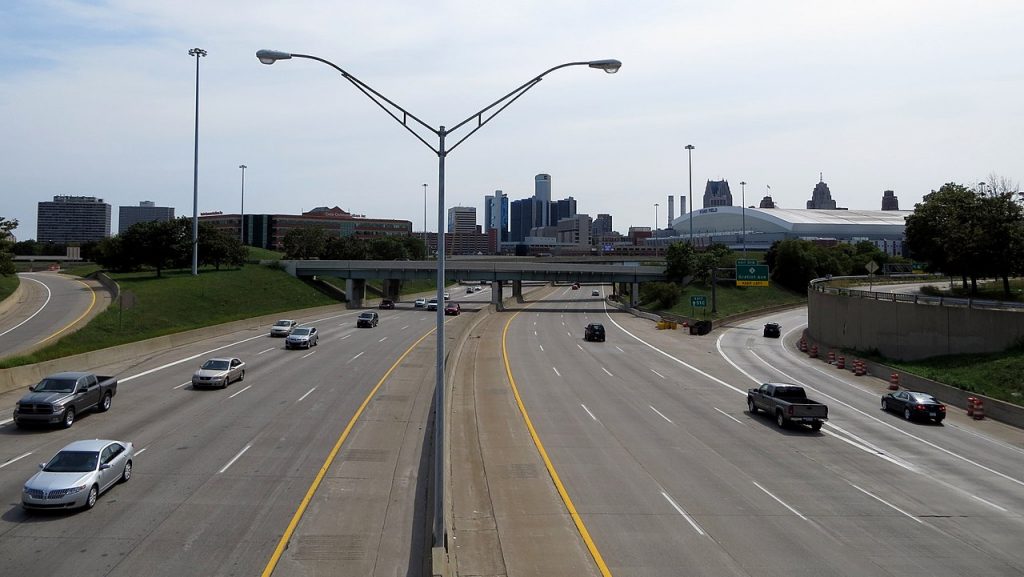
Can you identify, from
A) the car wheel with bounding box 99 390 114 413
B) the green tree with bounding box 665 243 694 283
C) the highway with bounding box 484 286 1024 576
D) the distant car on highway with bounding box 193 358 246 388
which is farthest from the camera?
the green tree with bounding box 665 243 694 283

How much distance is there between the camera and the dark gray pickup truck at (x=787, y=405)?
91.2 ft

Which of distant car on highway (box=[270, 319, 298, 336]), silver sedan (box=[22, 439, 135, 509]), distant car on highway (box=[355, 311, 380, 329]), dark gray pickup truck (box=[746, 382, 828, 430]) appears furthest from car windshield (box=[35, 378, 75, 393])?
distant car on highway (box=[355, 311, 380, 329])

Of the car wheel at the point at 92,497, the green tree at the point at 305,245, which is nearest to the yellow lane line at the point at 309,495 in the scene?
the car wheel at the point at 92,497

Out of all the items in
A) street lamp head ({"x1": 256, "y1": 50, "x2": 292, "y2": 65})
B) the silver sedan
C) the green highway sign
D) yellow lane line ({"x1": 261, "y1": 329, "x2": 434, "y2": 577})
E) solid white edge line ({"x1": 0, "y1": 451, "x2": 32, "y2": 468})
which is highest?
street lamp head ({"x1": 256, "y1": 50, "x2": 292, "y2": 65})

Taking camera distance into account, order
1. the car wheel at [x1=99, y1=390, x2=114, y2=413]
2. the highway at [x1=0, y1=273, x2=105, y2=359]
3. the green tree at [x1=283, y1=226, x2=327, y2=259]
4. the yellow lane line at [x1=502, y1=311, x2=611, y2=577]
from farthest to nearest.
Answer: the green tree at [x1=283, y1=226, x2=327, y2=259] → the highway at [x1=0, y1=273, x2=105, y2=359] → the car wheel at [x1=99, y1=390, x2=114, y2=413] → the yellow lane line at [x1=502, y1=311, x2=611, y2=577]

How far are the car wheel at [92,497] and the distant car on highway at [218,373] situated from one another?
51.8 feet

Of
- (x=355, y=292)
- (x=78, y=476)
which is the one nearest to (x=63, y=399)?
(x=78, y=476)

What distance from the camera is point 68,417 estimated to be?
23.4 meters

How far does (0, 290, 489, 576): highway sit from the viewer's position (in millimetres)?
13148

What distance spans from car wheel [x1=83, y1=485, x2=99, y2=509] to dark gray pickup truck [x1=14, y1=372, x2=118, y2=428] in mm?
8684

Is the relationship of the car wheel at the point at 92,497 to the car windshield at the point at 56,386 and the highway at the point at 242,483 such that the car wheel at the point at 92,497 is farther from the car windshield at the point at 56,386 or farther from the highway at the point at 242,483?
the car windshield at the point at 56,386

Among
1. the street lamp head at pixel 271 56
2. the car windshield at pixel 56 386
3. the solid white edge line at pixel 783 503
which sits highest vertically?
the street lamp head at pixel 271 56

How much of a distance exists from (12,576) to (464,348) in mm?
40600

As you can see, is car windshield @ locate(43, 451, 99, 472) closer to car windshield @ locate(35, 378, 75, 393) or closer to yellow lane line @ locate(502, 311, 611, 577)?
car windshield @ locate(35, 378, 75, 393)
